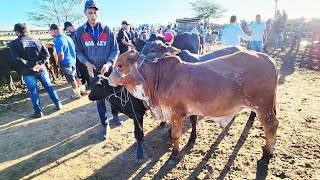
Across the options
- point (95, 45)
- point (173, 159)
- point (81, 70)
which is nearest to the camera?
point (173, 159)

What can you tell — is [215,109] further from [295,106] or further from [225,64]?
[295,106]

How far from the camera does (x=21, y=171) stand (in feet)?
13.2

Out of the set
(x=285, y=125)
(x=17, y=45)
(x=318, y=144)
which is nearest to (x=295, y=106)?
(x=285, y=125)

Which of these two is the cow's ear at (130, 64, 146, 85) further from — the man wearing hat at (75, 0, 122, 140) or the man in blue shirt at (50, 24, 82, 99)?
the man in blue shirt at (50, 24, 82, 99)

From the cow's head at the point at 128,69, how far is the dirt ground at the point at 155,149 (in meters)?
1.43

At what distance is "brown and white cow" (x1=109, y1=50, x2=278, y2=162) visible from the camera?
3.34 metres

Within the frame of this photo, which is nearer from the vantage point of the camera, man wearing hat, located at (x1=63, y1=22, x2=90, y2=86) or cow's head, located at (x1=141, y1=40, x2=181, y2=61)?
cow's head, located at (x1=141, y1=40, x2=181, y2=61)

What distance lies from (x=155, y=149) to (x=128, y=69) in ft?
5.53

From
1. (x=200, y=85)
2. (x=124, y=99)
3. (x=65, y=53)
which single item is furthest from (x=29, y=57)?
(x=200, y=85)

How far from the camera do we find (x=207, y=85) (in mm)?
3395

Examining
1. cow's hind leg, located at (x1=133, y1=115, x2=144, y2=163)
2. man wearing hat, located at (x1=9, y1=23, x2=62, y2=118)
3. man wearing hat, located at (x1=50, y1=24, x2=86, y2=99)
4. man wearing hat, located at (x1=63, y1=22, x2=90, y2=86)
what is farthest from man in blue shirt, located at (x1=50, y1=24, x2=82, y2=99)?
cow's hind leg, located at (x1=133, y1=115, x2=144, y2=163)

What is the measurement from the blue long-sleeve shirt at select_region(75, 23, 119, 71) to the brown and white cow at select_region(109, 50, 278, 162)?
0.89 m

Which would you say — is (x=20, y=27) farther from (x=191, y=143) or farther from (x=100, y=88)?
(x=191, y=143)

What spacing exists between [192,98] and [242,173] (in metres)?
1.39
